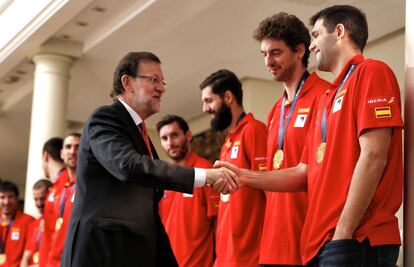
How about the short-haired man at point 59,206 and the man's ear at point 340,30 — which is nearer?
the man's ear at point 340,30

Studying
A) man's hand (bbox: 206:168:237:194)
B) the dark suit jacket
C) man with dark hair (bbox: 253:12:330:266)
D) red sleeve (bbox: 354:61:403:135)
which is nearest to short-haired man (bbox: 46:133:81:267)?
man with dark hair (bbox: 253:12:330:266)

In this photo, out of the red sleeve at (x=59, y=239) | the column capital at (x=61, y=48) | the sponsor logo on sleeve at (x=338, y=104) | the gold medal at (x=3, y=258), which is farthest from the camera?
the column capital at (x=61, y=48)

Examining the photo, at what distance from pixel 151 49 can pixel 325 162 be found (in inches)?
279

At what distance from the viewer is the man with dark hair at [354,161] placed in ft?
11.3

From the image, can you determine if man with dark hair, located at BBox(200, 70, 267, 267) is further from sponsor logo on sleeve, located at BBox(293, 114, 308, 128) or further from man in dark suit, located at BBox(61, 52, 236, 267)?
man in dark suit, located at BBox(61, 52, 236, 267)

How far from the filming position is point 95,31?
409 inches

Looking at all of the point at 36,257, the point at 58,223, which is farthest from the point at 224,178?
the point at 36,257

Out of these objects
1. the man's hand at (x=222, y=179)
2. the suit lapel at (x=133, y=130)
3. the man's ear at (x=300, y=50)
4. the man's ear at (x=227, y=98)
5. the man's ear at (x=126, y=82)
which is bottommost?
the man's hand at (x=222, y=179)

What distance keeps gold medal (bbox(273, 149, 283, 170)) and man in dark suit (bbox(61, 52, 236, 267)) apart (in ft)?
2.24

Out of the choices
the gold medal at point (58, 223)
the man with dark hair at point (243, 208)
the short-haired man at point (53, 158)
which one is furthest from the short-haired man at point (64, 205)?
the man with dark hair at point (243, 208)

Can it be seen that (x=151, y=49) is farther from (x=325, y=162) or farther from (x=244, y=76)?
(x=325, y=162)

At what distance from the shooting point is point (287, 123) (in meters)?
4.73

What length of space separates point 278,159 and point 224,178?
23.0 inches

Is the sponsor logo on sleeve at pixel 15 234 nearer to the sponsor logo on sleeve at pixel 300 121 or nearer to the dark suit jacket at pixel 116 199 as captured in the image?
the sponsor logo on sleeve at pixel 300 121
